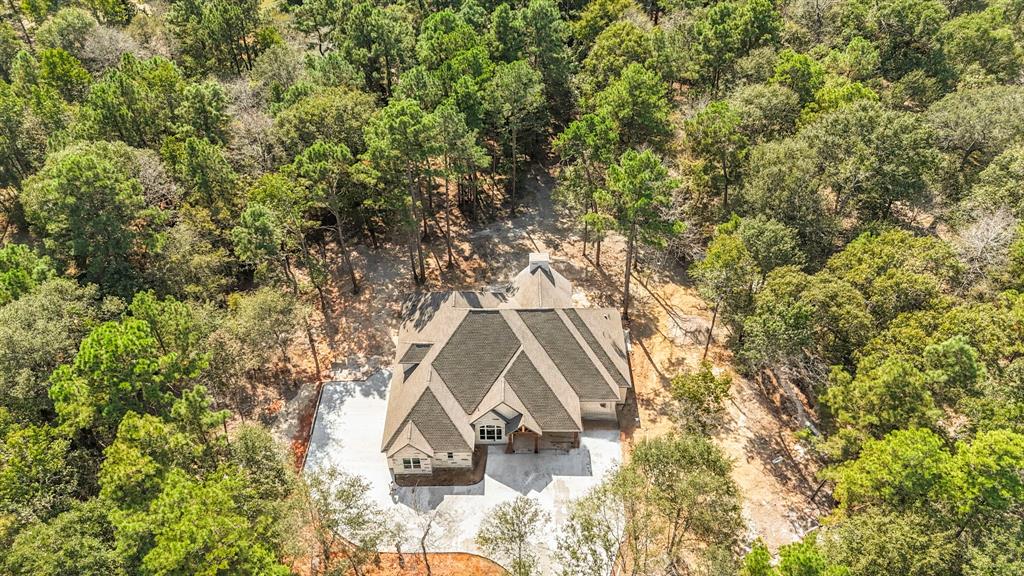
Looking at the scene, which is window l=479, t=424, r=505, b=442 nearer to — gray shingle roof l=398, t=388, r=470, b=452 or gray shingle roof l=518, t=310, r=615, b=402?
gray shingle roof l=398, t=388, r=470, b=452

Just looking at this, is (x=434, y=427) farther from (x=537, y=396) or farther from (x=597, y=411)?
(x=597, y=411)

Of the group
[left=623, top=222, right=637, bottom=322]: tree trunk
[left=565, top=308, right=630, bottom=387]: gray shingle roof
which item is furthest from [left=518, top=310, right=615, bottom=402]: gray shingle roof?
[left=623, top=222, right=637, bottom=322]: tree trunk

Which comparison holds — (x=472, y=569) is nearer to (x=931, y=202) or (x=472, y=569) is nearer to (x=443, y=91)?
(x=443, y=91)

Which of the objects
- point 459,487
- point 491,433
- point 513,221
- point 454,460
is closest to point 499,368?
point 491,433

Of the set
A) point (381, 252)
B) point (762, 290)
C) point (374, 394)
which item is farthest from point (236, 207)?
point (762, 290)

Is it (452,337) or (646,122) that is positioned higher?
(646,122)

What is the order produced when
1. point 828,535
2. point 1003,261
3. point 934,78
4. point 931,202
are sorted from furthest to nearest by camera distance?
1. point 934,78
2. point 931,202
3. point 1003,261
4. point 828,535

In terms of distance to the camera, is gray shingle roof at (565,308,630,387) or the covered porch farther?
gray shingle roof at (565,308,630,387)
